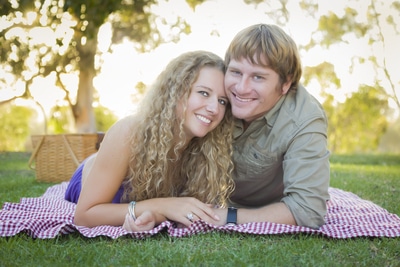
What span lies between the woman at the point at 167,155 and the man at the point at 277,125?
0.48ft

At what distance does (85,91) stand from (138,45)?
2.08m

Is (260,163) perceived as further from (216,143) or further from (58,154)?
(58,154)

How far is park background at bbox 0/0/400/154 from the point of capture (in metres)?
9.80

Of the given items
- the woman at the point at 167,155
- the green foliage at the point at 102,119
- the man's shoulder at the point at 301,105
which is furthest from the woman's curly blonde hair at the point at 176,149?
the green foliage at the point at 102,119

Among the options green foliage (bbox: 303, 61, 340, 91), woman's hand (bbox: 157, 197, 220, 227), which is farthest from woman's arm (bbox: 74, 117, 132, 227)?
green foliage (bbox: 303, 61, 340, 91)

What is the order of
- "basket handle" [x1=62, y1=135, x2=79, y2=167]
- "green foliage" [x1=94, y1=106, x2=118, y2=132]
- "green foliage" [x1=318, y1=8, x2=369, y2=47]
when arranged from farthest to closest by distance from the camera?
"green foliage" [x1=94, y1=106, x2=118, y2=132] < "green foliage" [x1=318, y1=8, x2=369, y2=47] < "basket handle" [x1=62, y1=135, x2=79, y2=167]

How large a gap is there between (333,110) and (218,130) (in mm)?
15256

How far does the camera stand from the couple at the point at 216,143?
3.04 metres

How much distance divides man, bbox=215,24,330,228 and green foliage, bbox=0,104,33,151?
1403cm

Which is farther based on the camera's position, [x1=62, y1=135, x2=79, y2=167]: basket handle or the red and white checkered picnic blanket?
[x1=62, y1=135, x2=79, y2=167]: basket handle

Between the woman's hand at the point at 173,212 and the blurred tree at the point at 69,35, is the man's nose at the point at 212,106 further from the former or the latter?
the blurred tree at the point at 69,35

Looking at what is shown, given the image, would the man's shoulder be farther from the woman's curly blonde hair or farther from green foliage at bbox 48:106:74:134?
green foliage at bbox 48:106:74:134

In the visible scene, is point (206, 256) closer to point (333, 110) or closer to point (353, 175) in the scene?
point (353, 175)

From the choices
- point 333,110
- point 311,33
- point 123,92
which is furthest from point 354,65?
point 123,92
